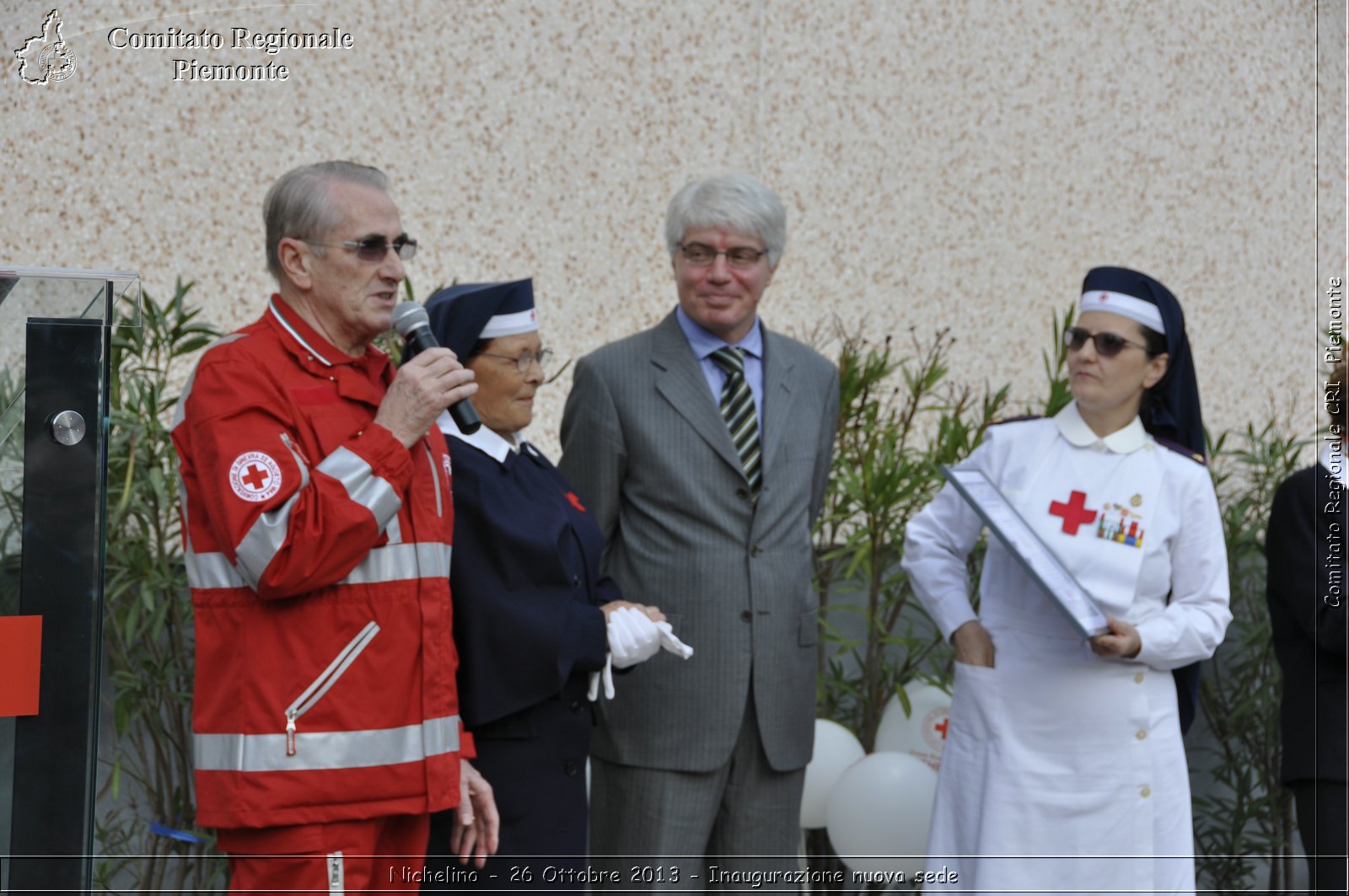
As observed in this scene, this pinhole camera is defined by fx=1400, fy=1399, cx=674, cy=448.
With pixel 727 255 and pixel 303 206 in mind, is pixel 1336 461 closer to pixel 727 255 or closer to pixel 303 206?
pixel 727 255

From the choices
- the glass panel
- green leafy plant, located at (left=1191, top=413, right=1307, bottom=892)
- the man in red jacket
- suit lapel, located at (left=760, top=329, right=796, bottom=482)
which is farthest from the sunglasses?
the glass panel

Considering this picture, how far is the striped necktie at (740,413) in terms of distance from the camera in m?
3.29

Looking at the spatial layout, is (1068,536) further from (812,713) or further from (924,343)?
(924,343)

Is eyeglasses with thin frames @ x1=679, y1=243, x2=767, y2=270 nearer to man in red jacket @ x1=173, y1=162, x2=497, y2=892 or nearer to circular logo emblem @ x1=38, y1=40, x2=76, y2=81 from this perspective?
man in red jacket @ x1=173, y1=162, x2=497, y2=892

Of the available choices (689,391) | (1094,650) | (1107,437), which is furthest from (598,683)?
(1107,437)

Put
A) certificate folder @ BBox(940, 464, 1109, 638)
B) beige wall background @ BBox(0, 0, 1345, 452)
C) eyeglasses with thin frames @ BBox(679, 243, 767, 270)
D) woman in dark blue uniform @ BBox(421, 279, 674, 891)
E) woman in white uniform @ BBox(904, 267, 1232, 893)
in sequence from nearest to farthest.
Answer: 1. woman in dark blue uniform @ BBox(421, 279, 674, 891)
2. certificate folder @ BBox(940, 464, 1109, 638)
3. woman in white uniform @ BBox(904, 267, 1232, 893)
4. eyeglasses with thin frames @ BBox(679, 243, 767, 270)
5. beige wall background @ BBox(0, 0, 1345, 452)

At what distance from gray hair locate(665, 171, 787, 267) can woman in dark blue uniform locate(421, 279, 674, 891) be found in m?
0.70

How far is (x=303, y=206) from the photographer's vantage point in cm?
242

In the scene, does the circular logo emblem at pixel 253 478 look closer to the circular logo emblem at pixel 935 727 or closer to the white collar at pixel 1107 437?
the white collar at pixel 1107 437

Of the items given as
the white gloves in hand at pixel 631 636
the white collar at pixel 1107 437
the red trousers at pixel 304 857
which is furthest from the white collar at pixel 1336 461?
the red trousers at pixel 304 857

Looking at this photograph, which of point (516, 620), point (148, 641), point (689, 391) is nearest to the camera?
point (516, 620)

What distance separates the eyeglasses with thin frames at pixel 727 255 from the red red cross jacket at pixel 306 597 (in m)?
1.18

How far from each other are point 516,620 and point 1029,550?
3.76 ft

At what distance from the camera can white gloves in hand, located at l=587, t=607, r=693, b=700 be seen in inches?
109
